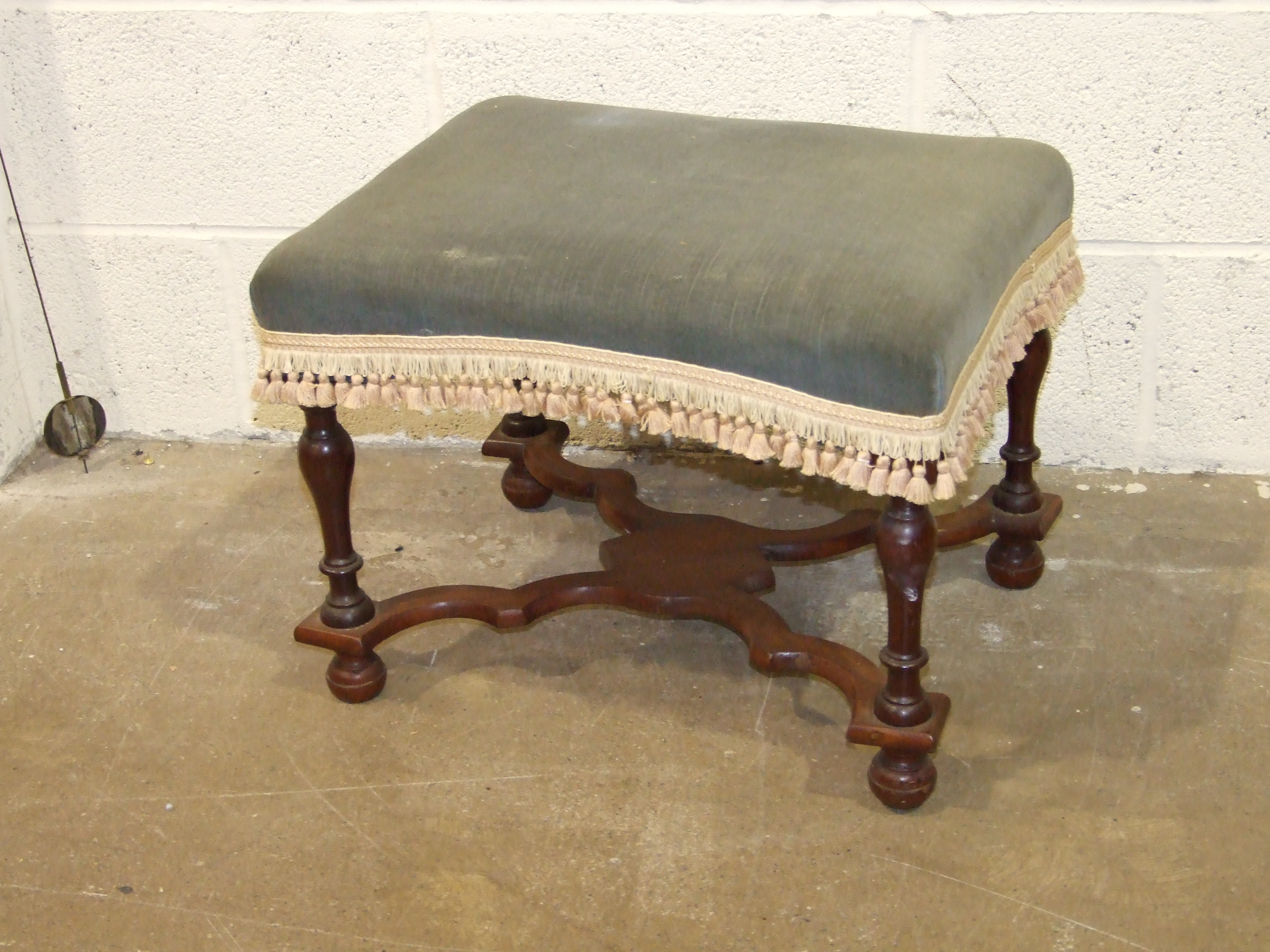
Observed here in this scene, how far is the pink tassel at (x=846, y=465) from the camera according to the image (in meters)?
1.25

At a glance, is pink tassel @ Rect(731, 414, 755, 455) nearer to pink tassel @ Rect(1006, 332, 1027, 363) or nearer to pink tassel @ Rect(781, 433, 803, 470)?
pink tassel @ Rect(781, 433, 803, 470)

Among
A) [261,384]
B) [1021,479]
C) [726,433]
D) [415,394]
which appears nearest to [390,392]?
[415,394]

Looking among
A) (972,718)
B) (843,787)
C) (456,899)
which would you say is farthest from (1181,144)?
(456,899)

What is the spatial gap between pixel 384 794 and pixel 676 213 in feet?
2.04

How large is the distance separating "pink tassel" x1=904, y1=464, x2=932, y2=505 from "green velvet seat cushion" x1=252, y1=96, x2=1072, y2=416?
2.0 inches

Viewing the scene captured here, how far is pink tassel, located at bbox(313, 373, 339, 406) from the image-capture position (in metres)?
1.42

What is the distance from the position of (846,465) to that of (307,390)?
518mm

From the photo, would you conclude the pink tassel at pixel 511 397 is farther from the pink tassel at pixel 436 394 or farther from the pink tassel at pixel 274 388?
the pink tassel at pixel 274 388

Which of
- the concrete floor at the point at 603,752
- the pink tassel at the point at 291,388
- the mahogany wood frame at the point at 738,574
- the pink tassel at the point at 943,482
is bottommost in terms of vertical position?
the concrete floor at the point at 603,752

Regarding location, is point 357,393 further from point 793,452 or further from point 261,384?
point 793,452

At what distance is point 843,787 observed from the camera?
1.45 m

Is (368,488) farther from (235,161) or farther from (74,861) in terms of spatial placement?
(74,861)

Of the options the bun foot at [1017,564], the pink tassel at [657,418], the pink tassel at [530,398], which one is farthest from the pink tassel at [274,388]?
the bun foot at [1017,564]

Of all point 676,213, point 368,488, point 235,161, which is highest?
point 676,213
